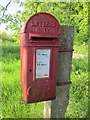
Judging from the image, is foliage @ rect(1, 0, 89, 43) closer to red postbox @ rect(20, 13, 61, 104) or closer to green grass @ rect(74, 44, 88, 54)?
green grass @ rect(74, 44, 88, 54)

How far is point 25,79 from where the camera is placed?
238 cm

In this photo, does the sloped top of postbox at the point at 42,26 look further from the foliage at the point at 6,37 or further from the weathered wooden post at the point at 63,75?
the foliage at the point at 6,37

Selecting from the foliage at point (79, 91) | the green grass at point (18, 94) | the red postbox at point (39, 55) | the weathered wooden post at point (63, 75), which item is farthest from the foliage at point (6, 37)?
the foliage at point (79, 91)

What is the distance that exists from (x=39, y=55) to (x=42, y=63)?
101 millimetres

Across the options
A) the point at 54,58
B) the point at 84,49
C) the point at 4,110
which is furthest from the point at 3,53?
the point at 84,49

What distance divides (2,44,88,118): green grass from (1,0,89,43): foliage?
18.8 inches

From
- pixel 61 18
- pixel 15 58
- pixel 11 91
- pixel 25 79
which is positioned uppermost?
pixel 61 18

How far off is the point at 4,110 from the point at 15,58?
0.82 m

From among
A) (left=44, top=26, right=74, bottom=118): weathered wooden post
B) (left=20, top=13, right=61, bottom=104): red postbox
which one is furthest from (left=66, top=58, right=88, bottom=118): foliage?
(left=20, top=13, right=61, bottom=104): red postbox

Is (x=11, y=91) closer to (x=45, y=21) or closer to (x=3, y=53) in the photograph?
(x=3, y=53)

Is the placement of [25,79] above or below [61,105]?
above

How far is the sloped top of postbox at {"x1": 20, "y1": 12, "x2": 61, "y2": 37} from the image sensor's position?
7.53 feet

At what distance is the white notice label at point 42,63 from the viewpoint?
2.35 metres

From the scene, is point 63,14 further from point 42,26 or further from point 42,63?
point 42,63
